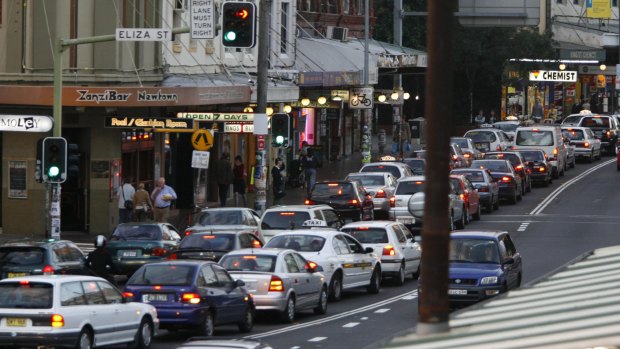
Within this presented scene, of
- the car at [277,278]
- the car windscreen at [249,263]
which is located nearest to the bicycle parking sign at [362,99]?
the car at [277,278]

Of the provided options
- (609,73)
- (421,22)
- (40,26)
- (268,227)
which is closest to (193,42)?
(40,26)

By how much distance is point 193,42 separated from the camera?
4772 centimetres

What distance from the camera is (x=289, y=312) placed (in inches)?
1021

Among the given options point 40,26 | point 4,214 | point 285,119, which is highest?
point 40,26

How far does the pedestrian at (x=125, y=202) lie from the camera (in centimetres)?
3871

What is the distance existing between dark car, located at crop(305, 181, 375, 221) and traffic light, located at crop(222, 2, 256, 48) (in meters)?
14.7

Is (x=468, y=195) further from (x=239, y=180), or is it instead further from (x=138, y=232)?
(x=138, y=232)

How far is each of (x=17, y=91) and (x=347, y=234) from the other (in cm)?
1244

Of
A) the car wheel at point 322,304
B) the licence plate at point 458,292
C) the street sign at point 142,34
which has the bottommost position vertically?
the car wheel at point 322,304

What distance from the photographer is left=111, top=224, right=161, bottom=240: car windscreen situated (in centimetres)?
3142

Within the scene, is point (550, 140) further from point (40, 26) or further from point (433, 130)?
point (433, 130)

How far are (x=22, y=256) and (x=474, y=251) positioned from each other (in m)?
8.50

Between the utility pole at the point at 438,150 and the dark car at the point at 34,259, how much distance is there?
1702cm

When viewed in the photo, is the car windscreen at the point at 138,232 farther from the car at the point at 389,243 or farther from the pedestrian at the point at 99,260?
the car at the point at 389,243
